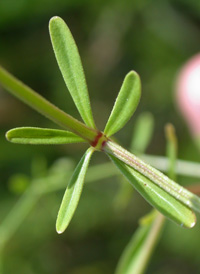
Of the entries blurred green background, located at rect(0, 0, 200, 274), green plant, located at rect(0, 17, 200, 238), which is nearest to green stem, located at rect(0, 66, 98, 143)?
green plant, located at rect(0, 17, 200, 238)

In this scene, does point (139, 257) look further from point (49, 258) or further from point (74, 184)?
point (49, 258)

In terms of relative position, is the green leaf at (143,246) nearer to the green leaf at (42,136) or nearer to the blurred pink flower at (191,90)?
the green leaf at (42,136)

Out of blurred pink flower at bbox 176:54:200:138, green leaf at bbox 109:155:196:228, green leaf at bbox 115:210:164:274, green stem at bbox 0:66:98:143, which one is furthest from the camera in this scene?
blurred pink flower at bbox 176:54:200:138

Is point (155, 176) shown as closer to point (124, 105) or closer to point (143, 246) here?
point (124, 105)

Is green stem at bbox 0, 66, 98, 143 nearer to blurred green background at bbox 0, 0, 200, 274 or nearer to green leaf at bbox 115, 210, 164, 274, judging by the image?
green leaf at bbox 115, 210, 164, 274

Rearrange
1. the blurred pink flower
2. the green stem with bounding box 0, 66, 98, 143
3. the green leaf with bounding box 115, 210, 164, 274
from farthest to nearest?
the blurred pink flower, the green leaf with bounding box 115, 210, 164, 274, the green stem with bounding box 0, 66, 98, 143
